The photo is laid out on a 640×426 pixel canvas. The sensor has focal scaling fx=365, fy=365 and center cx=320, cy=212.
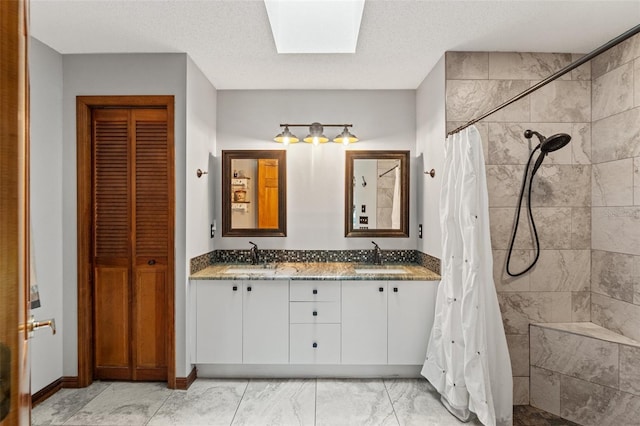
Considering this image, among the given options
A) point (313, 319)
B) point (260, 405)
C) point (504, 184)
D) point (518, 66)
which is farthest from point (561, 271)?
point (260, 405)

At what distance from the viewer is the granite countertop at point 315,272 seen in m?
3.02

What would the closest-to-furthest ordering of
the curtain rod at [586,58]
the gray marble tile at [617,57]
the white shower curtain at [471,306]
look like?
the curtain rod at [586,58]
the white shower curtain at [471,306]
the gray marble tile at [617,57]

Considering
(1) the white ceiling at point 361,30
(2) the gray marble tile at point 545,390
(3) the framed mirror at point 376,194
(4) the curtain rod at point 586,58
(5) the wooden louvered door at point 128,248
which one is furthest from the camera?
(3) the framed mirror at point 376,194

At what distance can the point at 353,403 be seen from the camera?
2.69 metres

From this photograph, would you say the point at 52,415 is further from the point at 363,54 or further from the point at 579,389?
the point at 579,389

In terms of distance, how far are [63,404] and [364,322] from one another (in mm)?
2317

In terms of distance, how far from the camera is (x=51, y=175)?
2787 mm

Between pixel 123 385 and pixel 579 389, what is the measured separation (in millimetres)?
3359

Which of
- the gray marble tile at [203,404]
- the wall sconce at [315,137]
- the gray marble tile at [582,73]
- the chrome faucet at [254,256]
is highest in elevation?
the gray marble tile at [582,73]

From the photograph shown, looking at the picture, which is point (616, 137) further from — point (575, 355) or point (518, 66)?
point (575, 355)

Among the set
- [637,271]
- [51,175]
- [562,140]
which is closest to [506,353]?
[637,271]

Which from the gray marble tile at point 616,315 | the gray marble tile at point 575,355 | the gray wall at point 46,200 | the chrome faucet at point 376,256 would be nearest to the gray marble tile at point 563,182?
the gray marble tile at point 616,315

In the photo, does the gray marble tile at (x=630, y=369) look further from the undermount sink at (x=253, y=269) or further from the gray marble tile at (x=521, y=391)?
the undermount sink at (x=253, y=269)

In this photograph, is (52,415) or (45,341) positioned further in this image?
(45,341)
